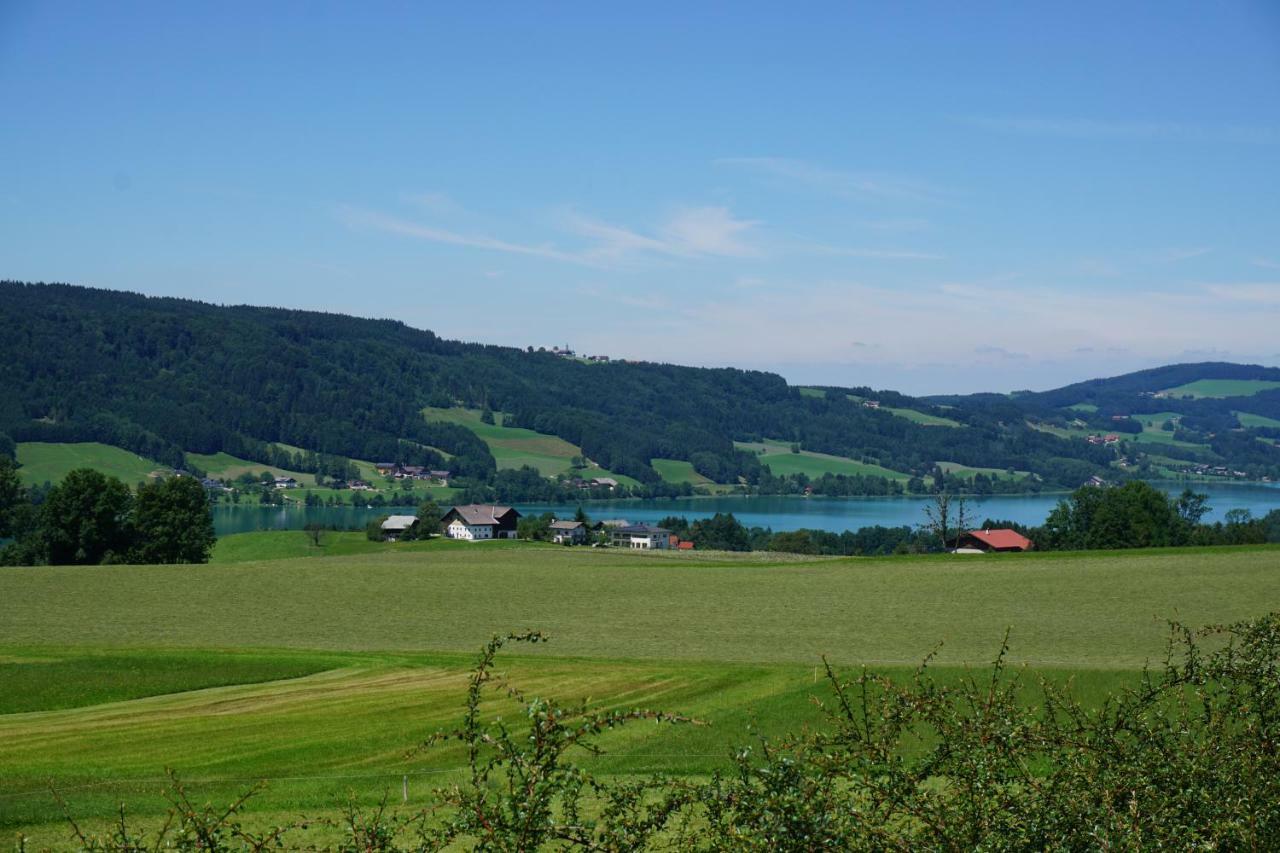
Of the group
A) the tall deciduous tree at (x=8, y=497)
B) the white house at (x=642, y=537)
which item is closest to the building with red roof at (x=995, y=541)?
the white house at (x=642, y=537)

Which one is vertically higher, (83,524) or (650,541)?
(83,524)

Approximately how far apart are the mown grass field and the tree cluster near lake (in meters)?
12.6

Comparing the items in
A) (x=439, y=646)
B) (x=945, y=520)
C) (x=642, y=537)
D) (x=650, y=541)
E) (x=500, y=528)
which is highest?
(x=945, y=520)

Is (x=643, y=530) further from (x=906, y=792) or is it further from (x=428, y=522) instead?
(x=906, y=792)

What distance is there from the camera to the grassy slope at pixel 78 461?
533 ft

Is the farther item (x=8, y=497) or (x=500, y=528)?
(x=500, y=528)

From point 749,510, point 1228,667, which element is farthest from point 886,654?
point 749,510

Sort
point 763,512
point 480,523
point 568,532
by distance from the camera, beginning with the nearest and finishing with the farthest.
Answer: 1. point 568,532
2. point 480,523
3. point 763,512

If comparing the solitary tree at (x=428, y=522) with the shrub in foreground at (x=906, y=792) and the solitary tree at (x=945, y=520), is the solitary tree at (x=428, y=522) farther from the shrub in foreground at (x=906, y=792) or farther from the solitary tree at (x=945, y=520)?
the shrub in foreground at (x=906, y=792)

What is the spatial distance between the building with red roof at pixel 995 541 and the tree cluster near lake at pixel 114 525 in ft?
193

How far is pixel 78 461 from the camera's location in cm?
17212

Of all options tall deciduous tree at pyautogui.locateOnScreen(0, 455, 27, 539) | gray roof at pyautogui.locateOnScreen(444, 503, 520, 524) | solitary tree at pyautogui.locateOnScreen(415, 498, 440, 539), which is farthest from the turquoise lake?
tall deciduous tree at pyautogui.locateOnScreen(0, 455, 27, 539)

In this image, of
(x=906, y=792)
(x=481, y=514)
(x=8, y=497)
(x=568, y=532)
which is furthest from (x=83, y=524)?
(x=906, y=792)

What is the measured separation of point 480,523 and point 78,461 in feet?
303
